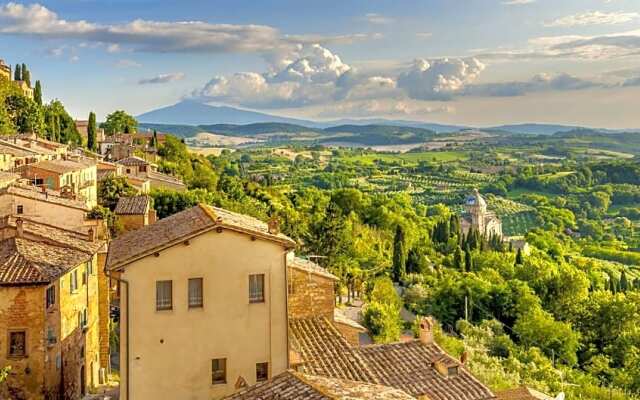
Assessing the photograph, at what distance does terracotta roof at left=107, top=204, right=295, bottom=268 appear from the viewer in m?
16.0

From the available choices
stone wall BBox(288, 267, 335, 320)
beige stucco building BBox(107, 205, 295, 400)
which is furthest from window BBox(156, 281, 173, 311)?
stone wall BBox(288, 267, 335, 320)

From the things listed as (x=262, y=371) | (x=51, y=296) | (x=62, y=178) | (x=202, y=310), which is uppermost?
(x=62, y=178)

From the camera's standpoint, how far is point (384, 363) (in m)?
21.1

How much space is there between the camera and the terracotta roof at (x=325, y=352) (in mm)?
17828

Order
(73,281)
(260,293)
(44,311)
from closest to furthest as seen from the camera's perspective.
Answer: (260,293)
(44,311)
(73,281)

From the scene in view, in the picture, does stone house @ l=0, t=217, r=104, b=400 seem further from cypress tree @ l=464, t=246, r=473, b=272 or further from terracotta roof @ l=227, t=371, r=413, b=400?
cypress tree @ l=464, t=246, r=473, b=272

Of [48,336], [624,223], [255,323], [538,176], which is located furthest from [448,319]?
[538,176]

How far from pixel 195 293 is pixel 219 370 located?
1.90 m

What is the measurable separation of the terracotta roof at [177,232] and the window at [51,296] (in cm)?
642

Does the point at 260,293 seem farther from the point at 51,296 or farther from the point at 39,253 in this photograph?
the point at 39,253

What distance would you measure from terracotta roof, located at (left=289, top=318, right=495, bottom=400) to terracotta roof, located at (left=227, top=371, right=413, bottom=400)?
5.64 meters

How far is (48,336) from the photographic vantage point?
23.4 metres

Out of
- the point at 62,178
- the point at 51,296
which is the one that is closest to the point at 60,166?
the point at 62,178

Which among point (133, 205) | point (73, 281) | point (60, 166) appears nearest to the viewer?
point (73, 281)
